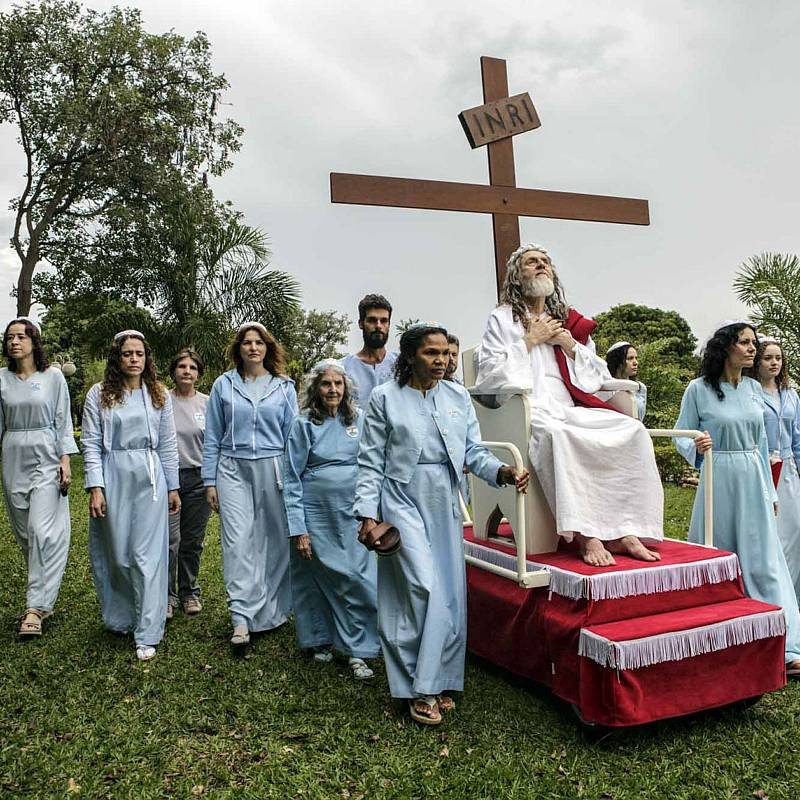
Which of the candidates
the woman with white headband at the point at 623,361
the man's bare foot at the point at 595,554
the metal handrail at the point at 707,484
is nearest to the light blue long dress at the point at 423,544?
the man's bare foot at the point at 595,554

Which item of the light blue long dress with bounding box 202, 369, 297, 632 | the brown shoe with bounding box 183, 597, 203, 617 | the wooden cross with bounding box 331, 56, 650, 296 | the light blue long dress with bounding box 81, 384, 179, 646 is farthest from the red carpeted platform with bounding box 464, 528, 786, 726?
the brown shoe with bounding box 183, 597, 203, 617

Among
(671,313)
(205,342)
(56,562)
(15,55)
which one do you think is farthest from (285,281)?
(671,313)

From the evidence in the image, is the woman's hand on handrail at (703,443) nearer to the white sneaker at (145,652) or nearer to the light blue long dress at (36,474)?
the white sneaker at (145,652)

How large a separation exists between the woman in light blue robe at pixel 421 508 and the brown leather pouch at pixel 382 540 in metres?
0.04

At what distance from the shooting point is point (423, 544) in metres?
4.49

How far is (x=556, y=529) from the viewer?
4988 mm

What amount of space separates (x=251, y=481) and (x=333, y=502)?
774mm

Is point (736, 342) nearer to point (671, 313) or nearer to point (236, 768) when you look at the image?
point (236, 768)

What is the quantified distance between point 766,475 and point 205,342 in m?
12.4

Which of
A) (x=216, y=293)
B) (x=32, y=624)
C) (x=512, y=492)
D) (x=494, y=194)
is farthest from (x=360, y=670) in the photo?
(x=216, y=293)

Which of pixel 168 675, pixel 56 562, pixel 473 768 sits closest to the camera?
pixel 473 768

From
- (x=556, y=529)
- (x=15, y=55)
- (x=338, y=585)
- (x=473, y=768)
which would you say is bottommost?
(x=473, y=768)

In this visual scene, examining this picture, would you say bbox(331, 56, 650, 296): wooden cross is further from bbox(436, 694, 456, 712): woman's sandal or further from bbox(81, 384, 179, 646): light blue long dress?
bbox(436, 694, 456, 712): woman's sandal

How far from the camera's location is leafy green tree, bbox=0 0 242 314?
18969 mm
